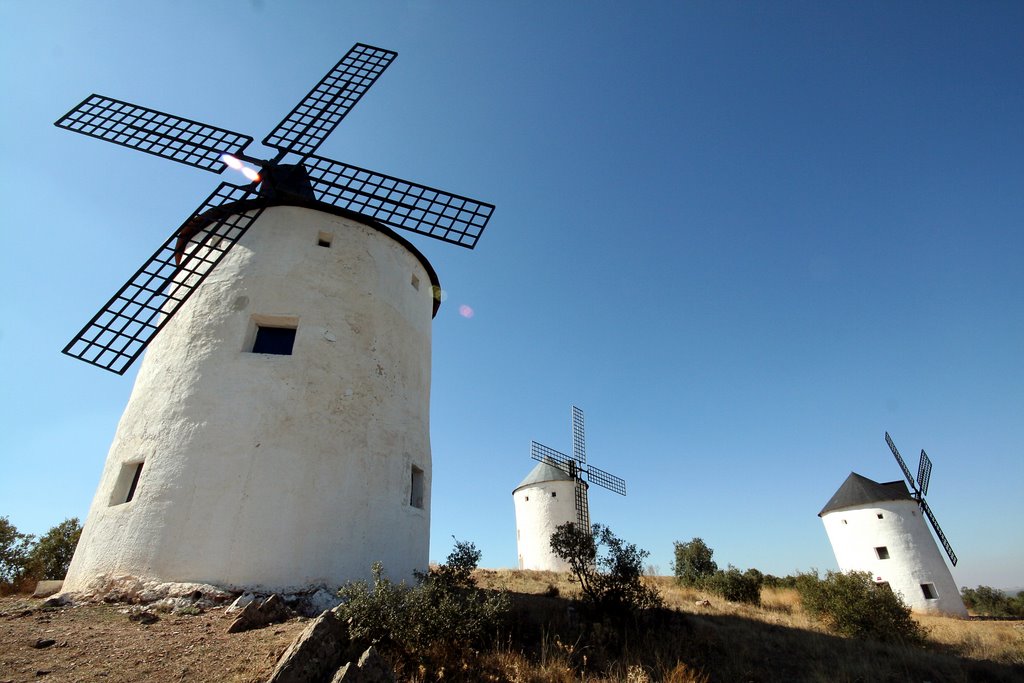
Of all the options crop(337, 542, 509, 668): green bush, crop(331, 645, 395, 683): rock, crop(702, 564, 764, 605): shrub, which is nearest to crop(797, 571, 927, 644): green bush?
crop(702, 564, 764, 605): shrub

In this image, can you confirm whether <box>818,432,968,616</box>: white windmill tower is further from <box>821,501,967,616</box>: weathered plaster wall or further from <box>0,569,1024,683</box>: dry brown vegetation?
<box>0,569,1024,683</box>: dry brown vegetation

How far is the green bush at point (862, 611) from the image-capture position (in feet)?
38.6

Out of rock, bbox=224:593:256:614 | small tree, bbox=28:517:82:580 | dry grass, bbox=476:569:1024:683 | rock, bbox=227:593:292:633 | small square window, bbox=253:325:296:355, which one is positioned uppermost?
small square window, bbox=253:325:296:355

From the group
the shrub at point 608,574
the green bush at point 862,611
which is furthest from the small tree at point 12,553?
the green bush at point 862,611

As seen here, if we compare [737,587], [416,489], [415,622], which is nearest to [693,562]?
[737,587]

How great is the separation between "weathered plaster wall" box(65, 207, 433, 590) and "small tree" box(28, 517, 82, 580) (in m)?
4.85

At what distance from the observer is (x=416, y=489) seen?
8625 mm

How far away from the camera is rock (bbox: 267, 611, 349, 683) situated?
4016 mm

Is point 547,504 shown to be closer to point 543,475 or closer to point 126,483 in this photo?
point 543,475

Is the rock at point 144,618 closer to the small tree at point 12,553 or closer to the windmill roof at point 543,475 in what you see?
the small tree at point 12,553

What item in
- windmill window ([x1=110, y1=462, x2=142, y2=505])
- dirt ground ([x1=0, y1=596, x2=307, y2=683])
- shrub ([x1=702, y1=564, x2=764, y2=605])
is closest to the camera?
dirt ground ([x1=0, y1=596, x2=307, y2=683])

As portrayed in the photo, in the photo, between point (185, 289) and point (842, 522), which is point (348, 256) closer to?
point (185, 289)

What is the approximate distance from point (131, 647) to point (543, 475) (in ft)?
77.2

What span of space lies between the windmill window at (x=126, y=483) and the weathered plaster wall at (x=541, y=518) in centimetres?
2041
